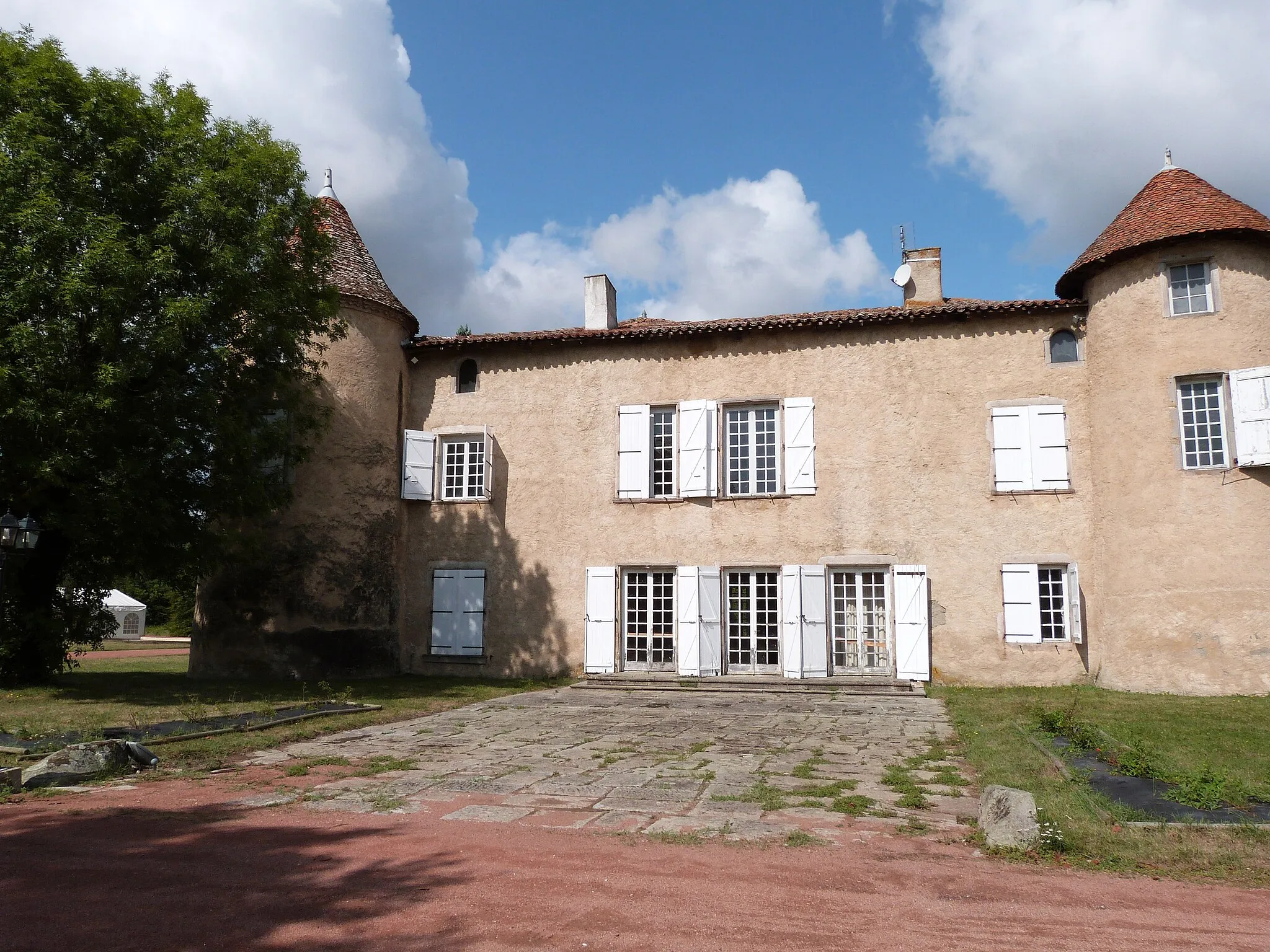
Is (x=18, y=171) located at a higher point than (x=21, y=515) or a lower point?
higher

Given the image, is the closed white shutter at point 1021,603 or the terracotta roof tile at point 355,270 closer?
the closed white shutter at point 1021,603

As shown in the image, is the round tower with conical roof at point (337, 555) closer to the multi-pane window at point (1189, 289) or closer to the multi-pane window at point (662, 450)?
the multi-pane window at point (662, 450)

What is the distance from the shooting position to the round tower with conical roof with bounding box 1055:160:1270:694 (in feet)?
42.3

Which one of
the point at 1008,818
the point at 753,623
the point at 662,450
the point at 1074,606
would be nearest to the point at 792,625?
the point at 753,623

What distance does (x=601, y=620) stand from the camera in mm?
16266

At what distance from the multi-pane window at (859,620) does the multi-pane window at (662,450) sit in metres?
3.56

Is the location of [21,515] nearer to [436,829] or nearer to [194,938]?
[436,829]

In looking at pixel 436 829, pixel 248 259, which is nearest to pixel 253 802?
pixel 436 829

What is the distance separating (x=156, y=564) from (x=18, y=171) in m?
5.68

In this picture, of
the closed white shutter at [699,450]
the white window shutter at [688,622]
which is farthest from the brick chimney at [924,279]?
the white window shutter at [688,622]

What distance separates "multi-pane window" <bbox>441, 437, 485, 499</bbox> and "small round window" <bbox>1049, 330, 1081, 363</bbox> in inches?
412

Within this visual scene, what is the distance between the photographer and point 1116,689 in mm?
13375

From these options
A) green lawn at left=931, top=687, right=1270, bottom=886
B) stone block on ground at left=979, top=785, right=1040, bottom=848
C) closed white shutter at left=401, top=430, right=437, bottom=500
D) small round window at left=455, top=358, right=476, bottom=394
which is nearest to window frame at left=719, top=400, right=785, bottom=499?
green lawn at left=931, top=687, right=1270, bottom=886

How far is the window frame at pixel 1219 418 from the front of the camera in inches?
527
